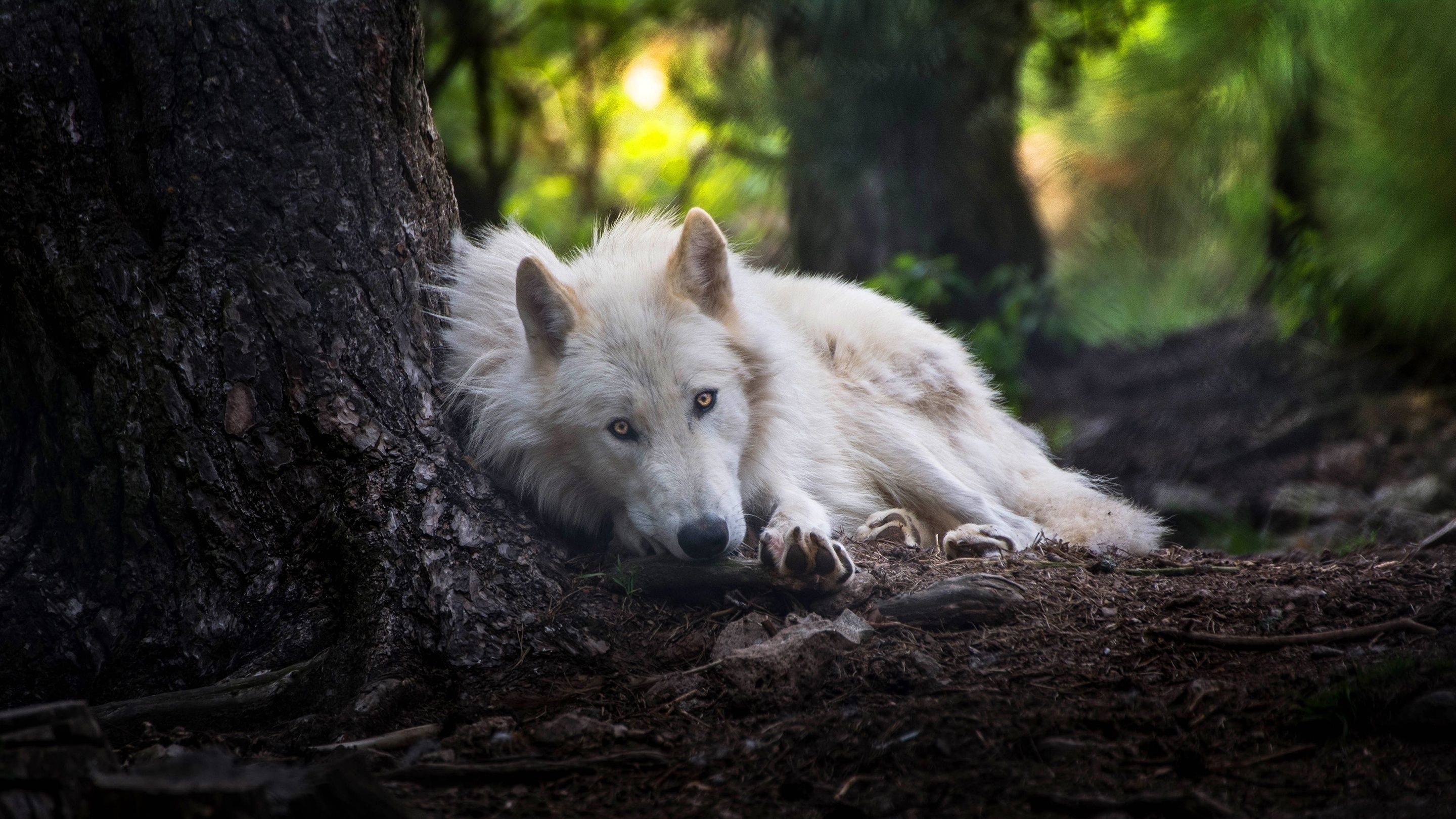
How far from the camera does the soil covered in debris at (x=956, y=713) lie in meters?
2.03

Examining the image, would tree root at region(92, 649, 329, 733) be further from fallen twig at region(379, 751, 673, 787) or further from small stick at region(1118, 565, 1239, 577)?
small stick at region(1118, 565, 1239, 577)

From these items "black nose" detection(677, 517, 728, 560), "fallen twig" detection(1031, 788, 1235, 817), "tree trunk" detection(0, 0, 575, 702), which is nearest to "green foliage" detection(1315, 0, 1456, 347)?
"fallen twig" detection(1031, 788, 1235, 817)

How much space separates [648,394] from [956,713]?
1602 millimetres

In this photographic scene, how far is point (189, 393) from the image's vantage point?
2826 millimetres

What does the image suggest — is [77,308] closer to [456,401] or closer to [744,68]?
[456,401]

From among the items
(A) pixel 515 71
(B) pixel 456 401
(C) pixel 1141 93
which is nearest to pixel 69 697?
(B) pixel 456 401

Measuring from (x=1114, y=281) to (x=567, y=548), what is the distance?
2206 mm

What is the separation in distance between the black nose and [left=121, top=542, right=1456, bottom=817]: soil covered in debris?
0.18 meters

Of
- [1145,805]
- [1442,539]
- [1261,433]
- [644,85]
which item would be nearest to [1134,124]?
[1145,805]

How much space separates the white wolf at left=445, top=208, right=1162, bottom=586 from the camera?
3357mm

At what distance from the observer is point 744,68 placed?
129 inches

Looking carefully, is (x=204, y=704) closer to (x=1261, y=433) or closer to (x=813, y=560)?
(x=813, y=560)

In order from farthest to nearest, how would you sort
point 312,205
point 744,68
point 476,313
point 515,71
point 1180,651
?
1. point 515,71
2. point 476,313
3. point 744,68
4. point 312,205
5. point 1180,651

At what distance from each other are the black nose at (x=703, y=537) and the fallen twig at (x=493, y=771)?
101 centimetres
